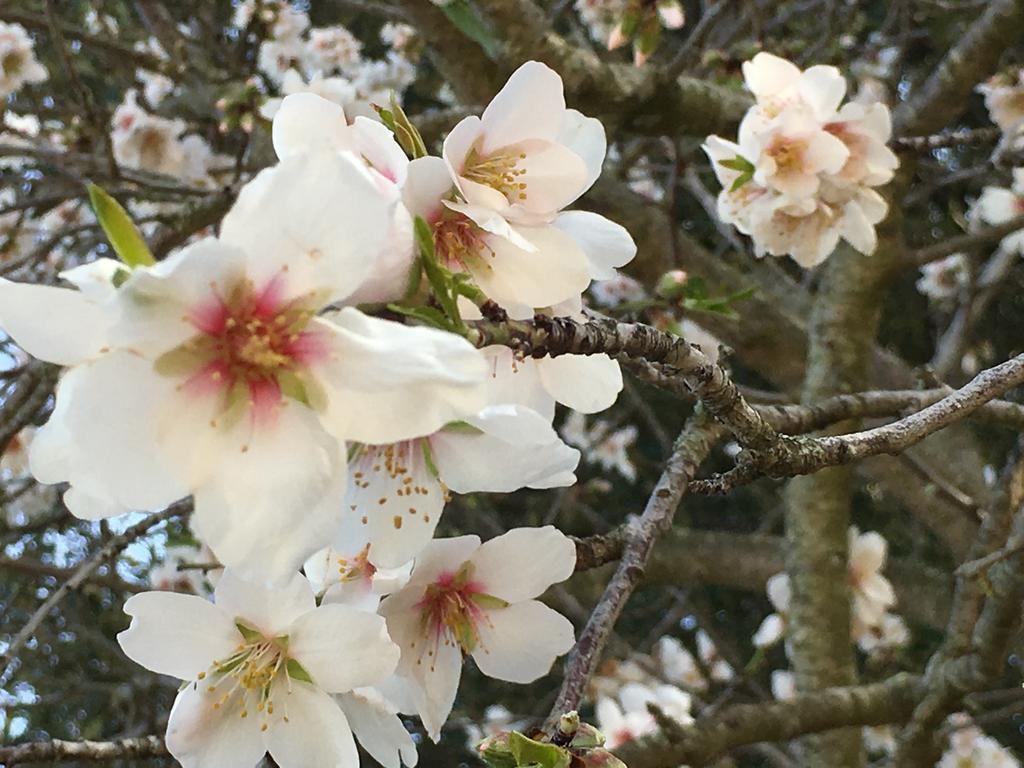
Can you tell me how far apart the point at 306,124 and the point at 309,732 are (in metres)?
0.36

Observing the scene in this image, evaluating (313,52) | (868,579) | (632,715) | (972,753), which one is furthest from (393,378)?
(313,52)

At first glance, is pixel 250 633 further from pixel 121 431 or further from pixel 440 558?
pixel 121 431

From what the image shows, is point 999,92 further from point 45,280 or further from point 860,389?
point 45,280

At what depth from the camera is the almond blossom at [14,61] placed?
8.05 ft

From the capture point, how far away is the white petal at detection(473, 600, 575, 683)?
658 millimetres

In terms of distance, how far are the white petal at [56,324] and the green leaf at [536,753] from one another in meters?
0.26

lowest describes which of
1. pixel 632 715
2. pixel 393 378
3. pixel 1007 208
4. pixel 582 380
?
pixel 632 715

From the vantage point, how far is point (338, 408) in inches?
16.1

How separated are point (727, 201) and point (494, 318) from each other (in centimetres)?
84

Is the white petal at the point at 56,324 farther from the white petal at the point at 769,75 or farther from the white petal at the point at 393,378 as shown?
the white petal at the point at 769,75

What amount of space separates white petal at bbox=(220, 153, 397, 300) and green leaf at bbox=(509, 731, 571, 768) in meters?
0.22

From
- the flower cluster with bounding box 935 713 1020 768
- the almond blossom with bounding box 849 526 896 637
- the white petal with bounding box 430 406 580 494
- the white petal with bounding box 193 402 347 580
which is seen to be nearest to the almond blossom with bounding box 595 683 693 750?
the almond blossom with bounding box 849 526 896 637

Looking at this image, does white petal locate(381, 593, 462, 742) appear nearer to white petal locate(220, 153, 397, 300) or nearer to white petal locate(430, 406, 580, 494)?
white petal locate(430, 406, 580, 494)

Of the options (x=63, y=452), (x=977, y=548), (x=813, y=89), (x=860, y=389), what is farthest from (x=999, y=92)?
(x=63, y=452)
